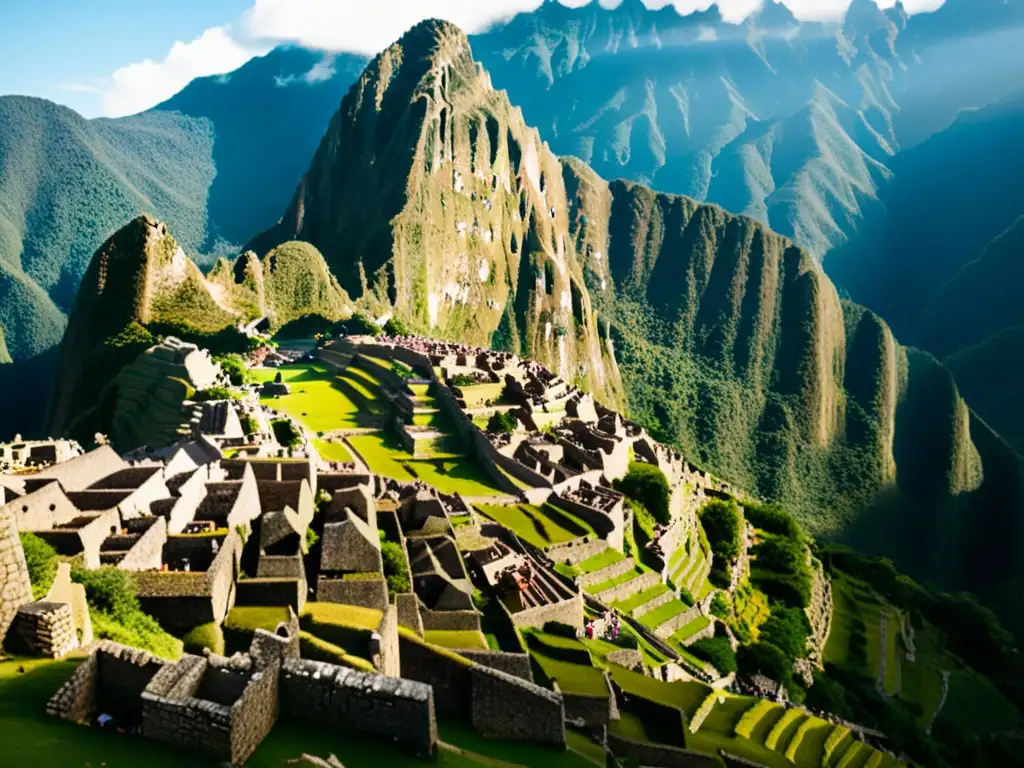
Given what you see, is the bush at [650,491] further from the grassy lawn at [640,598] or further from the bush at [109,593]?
the bush at [109,593]

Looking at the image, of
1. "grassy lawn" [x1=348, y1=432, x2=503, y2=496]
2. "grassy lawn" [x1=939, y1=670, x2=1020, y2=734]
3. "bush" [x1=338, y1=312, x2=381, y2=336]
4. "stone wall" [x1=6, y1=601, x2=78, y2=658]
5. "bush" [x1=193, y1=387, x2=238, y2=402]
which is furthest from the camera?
"bush" [x1=338, y1=312, x2=381, y2=336]

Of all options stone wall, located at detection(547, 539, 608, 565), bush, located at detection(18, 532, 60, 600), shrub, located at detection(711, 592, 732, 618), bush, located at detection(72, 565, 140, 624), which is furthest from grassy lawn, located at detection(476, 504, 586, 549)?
bush, located at detection(18, 532, 60, 600)

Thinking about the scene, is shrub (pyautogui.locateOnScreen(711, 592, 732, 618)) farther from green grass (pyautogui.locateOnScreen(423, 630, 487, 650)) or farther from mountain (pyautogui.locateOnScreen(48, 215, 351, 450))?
mountain (pyautogui.locateOnScreen(48, 215, 351, 450))

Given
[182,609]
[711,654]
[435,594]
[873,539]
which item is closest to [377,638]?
[182,609]

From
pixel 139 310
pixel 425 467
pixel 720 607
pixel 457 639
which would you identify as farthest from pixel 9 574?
pixel 139 310

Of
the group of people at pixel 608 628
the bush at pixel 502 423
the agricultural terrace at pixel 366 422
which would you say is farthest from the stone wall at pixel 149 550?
the bush at pixel 502 423

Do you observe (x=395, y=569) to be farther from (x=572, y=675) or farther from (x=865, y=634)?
(x=865, y=634)
